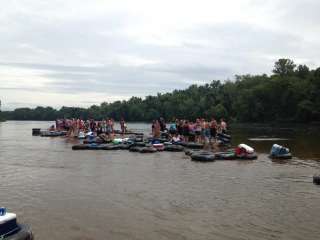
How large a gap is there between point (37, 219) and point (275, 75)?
10113cm

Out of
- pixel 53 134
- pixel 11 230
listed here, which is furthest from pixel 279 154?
pixel 53 134

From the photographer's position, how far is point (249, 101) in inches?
4343

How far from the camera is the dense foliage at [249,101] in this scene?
302 feet

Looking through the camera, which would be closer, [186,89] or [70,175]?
[70,175]

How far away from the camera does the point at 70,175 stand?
2034 centimetres

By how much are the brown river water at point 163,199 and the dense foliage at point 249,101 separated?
6964 cm

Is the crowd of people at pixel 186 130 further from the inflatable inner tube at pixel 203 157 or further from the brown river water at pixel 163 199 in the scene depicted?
the brown river water at pixel 163 199

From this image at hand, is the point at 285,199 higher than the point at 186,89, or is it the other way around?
the point at 186,89

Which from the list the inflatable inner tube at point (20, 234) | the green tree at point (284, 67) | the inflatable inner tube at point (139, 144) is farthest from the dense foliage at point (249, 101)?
the inflatable inner tube at point (20, 234)

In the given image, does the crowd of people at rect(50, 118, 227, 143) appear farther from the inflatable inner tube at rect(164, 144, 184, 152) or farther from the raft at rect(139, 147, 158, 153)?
the raft at rect(139, 147, 158, 153)

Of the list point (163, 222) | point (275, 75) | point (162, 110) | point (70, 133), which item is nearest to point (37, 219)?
point (163, 222)

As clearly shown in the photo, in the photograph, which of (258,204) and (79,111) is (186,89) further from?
(258,204)

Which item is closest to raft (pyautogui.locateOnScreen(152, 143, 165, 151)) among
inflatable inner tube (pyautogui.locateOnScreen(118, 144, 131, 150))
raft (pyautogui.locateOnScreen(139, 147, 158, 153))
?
raft (pyautogui.locateOnScreen(139, 147, 158, 153))

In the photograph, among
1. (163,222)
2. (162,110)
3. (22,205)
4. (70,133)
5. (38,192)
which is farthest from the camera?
(162,110)
